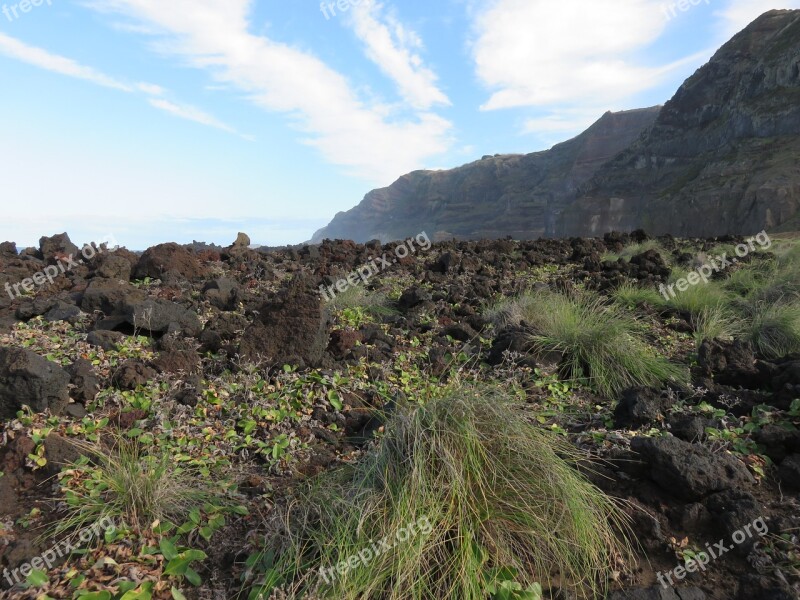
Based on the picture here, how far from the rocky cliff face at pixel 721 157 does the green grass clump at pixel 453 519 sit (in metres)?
53.8

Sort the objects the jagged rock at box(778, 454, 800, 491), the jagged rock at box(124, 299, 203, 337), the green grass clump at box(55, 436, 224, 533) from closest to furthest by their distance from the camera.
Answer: the green grass clump at box(55, 436, 224, 533) → the jagged rock at box(778, 454, 800, 491) → the jagged rock at box(124, 299, 203, 337)

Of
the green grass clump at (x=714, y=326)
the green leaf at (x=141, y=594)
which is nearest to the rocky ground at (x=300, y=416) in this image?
the green leaf at (x=141, y=594)

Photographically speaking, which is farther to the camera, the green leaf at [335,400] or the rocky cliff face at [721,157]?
the rocky cliff face at [721,157]

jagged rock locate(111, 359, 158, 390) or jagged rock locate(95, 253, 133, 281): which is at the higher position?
jagged rock locate(95, 253, 133, 281)

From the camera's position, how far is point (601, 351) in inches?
195

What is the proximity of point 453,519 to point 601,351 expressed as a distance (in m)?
2.84

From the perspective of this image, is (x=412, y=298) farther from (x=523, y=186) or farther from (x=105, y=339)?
(x=523, y=186)

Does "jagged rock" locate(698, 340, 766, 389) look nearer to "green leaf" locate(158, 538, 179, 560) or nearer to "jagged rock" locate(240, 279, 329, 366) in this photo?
"jagged rock" locate(240, 279, 329, 366)

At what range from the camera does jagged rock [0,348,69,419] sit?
12.5ft

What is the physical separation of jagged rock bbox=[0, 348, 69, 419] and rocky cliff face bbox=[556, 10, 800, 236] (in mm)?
54674

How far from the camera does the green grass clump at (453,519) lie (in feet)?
7.85

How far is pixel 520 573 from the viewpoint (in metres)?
2.48

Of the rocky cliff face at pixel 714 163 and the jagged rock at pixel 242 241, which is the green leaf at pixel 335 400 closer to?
the jagged rock at pixel 242 241

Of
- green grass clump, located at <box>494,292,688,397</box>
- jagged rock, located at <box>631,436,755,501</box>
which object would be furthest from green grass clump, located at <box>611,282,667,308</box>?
jagged rock, located at <box>631,436,755,501</box>
